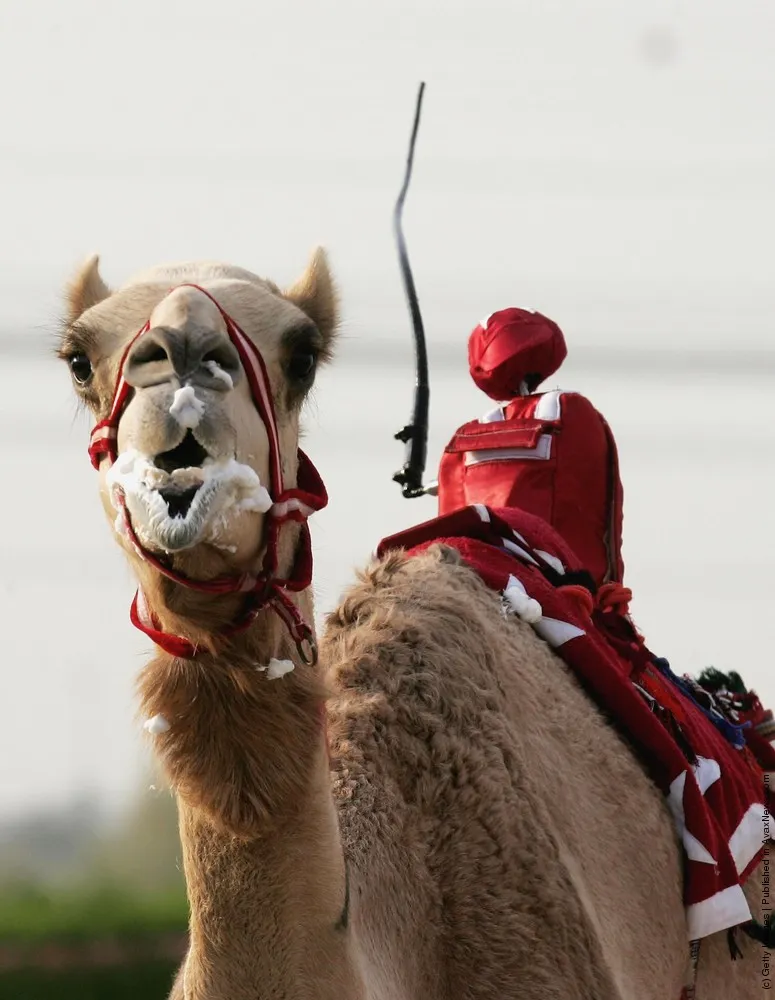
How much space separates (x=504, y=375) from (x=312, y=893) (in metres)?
3.34

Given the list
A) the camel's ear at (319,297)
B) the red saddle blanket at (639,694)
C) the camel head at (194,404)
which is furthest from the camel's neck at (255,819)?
the red saddle blanket at (639,694)

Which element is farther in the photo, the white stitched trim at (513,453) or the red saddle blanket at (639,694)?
the white stitched trim at (513,453)

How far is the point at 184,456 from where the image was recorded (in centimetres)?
290

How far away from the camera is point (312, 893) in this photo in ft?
10.8

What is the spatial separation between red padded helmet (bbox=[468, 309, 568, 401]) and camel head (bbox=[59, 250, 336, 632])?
9.45 feet

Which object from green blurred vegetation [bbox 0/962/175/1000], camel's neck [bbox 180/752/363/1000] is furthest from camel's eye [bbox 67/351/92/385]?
green blurred vegetation [bbox 0/962/175/1000]

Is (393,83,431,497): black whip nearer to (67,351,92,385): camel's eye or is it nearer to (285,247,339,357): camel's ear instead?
(285,247,339,357): camel's ear

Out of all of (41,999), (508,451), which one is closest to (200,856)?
(508,451)

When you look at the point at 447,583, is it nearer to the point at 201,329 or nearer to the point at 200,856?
the point at 200,856

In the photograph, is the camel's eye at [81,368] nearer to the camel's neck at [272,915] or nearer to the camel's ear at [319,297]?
the camel's ear at [319,297]

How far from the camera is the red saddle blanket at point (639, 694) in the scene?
4.95 metres

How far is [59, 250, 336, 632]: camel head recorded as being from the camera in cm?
286

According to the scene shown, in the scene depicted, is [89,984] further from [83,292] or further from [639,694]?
[83,292]

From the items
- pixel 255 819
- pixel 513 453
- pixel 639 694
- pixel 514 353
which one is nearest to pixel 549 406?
pixel 513 453
